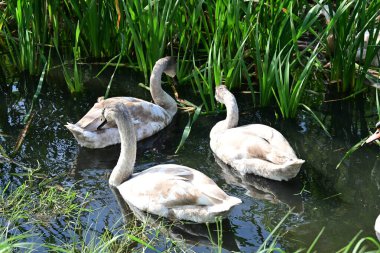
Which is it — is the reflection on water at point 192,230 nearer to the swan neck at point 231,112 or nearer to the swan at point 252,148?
the swan at point 252,148

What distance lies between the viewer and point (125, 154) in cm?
714

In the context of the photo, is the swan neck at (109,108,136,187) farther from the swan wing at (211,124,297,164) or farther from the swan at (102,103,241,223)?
A: the swan wing at (211,124,297,164)

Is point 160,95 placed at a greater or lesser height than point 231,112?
lesser

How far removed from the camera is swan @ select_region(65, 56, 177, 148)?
314 inches

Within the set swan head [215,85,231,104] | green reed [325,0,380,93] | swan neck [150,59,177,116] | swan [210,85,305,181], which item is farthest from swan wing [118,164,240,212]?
green reed [325,0,380,93]

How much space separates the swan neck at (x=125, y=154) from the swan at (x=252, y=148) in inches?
40.9

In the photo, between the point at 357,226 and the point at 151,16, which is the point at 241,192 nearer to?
the point at 357,226

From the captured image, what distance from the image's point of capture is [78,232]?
6.29 meters

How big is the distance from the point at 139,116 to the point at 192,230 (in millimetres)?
2293

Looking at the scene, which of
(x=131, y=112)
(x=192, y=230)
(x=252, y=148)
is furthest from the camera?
(x=131, y=112)

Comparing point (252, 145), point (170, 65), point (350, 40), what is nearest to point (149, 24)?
point (170, 65)

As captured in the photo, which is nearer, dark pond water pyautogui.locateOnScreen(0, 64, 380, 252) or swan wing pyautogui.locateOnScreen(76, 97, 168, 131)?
dark pond water pyautogui.locateOnScreen(0, 64, 380, 252)

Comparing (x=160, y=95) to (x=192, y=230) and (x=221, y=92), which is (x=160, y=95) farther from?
(x=192, y=230)

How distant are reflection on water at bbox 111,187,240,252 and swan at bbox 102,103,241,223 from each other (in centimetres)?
6
